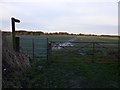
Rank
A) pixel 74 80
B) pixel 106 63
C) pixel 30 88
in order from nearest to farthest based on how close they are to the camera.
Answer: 1. pixel 30 88
2. pixel 74 80
3. pixel 106 63

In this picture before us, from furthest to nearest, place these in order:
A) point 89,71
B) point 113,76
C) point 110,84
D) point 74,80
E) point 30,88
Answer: point 89,71 → point 113,76 → point 74,80 → point 110,84 → point 30,88

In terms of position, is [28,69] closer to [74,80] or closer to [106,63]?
[74,80]

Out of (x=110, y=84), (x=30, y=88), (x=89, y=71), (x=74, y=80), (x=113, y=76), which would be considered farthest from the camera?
(x=89, y=71)

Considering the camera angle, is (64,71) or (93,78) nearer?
(93,78)

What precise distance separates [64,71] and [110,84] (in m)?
3.36

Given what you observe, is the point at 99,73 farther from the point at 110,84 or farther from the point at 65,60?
the point at 65,60

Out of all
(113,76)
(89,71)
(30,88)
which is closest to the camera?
(30,88)

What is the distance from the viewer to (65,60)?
61.5ft

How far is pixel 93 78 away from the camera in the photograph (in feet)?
40.6

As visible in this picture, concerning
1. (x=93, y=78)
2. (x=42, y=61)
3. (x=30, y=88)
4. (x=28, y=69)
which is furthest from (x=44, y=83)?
(x=42, y=61)

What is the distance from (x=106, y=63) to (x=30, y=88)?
7912 millimetres

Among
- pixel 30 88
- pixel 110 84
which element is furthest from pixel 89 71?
pixel 30 88

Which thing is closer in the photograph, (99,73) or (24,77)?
(24,77)

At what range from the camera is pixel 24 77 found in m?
12.2
